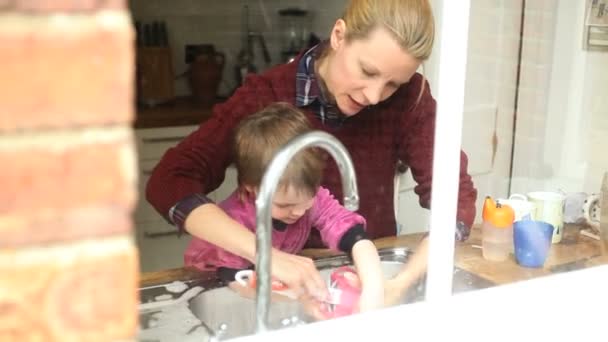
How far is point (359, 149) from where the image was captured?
4.59 feet

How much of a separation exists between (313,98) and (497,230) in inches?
16.3

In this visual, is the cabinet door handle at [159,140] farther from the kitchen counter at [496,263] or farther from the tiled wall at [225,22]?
the kitchen counter at [496,263]

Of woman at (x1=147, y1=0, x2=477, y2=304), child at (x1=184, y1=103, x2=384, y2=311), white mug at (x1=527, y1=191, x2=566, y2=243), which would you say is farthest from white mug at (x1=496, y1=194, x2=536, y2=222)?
child at (x1=184, y1=103, x2=384, y2=311)

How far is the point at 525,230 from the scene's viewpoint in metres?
1.28

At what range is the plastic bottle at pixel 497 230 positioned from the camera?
4.23 ft

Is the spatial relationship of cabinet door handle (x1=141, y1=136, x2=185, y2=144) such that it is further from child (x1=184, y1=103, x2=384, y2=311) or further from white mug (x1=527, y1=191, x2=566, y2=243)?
white mug (x1=527, y1=191, x2=566, y2=243)

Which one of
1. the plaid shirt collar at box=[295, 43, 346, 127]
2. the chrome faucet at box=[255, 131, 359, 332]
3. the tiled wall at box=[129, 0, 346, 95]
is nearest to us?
the chrome faucet at box=[255, 131, 359, 332]

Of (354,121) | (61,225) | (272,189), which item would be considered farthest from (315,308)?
(61,225)

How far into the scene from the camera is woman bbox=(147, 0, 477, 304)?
1.16 metres

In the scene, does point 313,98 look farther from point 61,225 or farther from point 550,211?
point 61,225

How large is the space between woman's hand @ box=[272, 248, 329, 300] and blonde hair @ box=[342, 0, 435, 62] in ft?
1.33

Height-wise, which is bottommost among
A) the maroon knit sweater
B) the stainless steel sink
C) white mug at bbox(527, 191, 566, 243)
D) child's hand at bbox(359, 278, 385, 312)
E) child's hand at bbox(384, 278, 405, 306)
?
the stainless steel sink

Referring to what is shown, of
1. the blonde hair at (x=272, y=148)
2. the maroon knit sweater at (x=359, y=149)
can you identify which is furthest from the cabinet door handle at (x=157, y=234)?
the blonde hair at (x=272, y=148)

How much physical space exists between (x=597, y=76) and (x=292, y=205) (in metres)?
0.99
